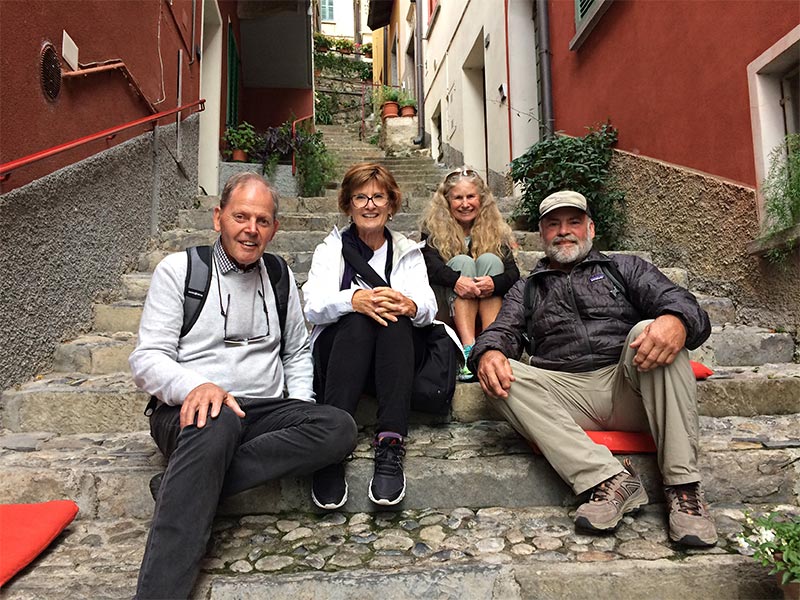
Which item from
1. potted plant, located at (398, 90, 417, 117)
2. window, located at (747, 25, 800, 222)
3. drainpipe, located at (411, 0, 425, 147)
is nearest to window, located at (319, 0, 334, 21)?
drainpipe, located at (411, 0, 425, 147)

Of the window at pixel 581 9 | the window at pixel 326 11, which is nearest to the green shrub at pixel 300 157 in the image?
the window at pixel 581 9

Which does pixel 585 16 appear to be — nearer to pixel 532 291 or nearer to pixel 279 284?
pixel 532 291

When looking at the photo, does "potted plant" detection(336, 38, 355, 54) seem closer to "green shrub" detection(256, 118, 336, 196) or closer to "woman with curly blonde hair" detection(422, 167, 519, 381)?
"green shrub" detection(256, 118, 336, 196)

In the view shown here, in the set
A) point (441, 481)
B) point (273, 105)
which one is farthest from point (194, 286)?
point (273, 105)

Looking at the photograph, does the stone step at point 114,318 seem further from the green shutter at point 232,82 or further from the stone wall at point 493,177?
the green shutter at point 232,82

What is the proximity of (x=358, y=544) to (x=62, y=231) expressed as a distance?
209 centimetres

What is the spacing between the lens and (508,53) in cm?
605

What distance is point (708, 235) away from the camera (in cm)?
313

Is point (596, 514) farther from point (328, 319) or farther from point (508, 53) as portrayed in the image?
point (508, 53)

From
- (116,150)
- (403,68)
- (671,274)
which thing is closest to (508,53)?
(671,274)

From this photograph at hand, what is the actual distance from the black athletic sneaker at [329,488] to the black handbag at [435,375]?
434 millimetres

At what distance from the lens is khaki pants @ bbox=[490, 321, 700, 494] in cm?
167

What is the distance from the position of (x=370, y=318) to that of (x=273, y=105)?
29.7ft

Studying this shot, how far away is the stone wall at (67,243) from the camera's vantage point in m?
2.28
